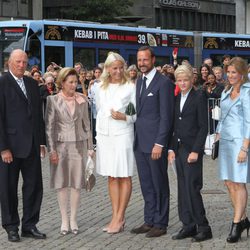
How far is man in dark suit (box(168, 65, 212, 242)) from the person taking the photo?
7.94 metres

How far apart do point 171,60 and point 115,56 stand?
70.1ft

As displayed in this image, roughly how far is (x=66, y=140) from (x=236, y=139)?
1.92 m

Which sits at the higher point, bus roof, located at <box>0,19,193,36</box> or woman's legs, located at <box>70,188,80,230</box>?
bus roof, located at <box>0,19,193,36</box>

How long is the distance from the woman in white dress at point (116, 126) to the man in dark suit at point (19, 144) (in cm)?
70

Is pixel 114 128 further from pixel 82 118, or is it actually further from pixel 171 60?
pixel 171 60

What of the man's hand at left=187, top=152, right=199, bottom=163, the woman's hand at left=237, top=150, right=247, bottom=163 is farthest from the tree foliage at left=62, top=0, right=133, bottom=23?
the woman's hand at left=237, top=150, right=247, bottom=163

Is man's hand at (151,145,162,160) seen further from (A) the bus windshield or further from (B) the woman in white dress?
(A) the bus windshield

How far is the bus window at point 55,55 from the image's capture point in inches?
932

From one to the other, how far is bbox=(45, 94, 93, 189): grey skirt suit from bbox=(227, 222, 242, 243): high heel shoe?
177cm

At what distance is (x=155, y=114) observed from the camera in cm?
814

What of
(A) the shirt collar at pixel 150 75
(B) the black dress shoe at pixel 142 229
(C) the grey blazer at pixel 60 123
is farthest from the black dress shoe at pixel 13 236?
(A) the shirt collar at pixel 150 75

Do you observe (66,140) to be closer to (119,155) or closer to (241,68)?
(119,155)

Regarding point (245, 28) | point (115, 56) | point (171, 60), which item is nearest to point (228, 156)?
point (115, 56)

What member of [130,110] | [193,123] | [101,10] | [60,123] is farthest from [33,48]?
[101,10]
